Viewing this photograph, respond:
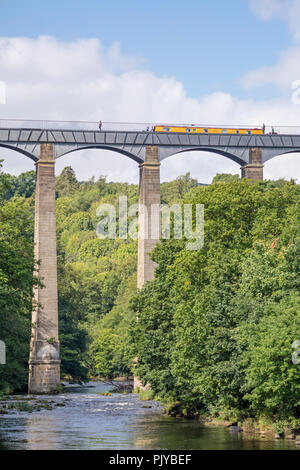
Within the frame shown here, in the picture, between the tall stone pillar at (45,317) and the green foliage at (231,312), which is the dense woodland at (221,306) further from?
the tall stone pillar at (45,317)

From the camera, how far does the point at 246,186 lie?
2250 inches

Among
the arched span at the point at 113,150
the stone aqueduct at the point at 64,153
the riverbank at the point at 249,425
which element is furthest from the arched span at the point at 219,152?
the riverbank at the point at 249,425

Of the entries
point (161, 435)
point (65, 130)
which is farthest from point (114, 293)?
point (161, 435)

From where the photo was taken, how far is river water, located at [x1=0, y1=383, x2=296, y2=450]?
134 feet

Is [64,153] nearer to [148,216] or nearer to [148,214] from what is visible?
[148,214]

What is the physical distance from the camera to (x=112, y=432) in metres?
47.2

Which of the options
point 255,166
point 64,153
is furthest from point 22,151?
point 255,166

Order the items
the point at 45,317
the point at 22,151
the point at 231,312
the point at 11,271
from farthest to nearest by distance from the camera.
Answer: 1. the point at 22,151
2. the point at 45,317
3. the point at 231,312
4. the point at 11,271

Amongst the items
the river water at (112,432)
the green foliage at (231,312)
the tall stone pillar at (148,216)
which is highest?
the tall stone pillar at (148,216)

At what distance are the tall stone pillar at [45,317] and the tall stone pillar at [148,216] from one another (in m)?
7.76

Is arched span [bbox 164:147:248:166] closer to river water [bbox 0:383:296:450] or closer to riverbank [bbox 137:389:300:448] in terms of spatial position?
river water [bbox 0:383:296:450]

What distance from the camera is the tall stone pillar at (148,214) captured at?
8269 cm

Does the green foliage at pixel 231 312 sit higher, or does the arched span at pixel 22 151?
the arched span at pixel 22 151

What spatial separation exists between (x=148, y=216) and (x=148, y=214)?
0.65 ft
